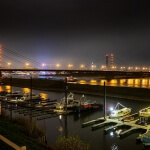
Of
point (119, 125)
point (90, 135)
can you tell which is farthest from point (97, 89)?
point (90, 135)

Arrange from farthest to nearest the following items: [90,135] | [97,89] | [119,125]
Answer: [97,89] < [119,125] < [90,135]

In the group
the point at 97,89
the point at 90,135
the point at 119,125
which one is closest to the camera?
the point at 90,135

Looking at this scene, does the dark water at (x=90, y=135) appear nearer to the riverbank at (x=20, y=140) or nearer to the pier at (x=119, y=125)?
the pier at (x=119, y=125)

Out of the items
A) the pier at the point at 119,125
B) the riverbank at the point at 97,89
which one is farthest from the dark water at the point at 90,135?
the riverbank at the point at 97,89

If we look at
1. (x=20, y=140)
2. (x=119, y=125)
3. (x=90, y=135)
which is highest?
(x=20, y=140)

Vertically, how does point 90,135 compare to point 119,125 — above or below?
below

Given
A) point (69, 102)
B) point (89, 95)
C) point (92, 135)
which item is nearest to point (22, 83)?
point (89, 95)

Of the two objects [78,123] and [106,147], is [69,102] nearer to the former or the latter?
[78,123]

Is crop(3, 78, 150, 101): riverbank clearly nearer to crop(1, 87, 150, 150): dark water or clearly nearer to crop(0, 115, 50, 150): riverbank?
crop(1, 87, 150, 150): dark water

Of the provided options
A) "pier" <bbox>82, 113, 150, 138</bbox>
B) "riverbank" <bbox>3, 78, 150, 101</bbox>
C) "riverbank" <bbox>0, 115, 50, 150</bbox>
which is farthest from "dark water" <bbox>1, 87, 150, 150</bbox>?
"riverbank" <bbox>3, 78, 150, 101</bbox>

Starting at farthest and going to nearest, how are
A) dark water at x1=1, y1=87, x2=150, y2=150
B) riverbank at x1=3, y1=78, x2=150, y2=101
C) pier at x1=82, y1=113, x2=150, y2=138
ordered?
riverbank at x1=3, y1=78, x2=150, y2=101
pier at x1=82, y1=113, x2=150, y2=138
dark water at x1=1, y1=87, x2=150, y2=150

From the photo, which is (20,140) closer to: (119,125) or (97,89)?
(119,125)

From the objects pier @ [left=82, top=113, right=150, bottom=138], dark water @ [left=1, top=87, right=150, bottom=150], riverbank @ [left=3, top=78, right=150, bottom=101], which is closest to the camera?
dark water @ [left=1, top=87, right=150, bottom=150]

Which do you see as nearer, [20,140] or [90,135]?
[20,140]
